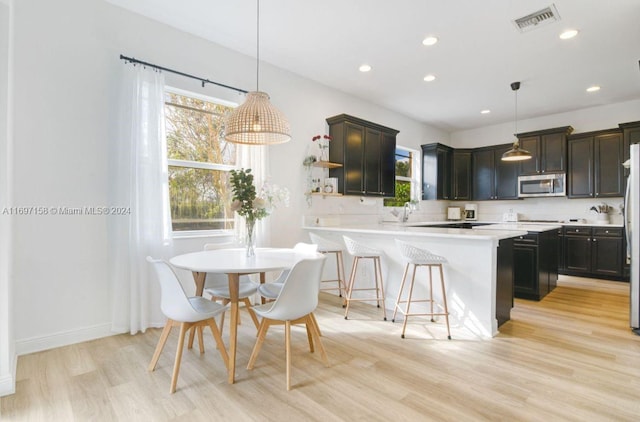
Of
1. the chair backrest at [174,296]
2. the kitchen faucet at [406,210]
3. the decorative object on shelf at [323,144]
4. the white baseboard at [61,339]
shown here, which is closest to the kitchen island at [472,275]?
the decorative object on shelf at [323,144]

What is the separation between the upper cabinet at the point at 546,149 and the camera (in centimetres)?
566

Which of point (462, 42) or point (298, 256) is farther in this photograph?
point (462, 42)

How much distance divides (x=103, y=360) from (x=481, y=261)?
3.23 m

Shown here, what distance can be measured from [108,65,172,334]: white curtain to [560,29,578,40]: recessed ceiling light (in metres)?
4.13

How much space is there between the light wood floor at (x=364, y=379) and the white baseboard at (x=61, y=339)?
0.09 m

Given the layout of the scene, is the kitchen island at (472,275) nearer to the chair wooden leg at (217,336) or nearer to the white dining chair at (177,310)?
the chair wooden leg at (217,336)

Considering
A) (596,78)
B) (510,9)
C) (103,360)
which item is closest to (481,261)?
(510,9)

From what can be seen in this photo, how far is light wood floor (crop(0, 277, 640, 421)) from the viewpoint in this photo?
1.82 meters

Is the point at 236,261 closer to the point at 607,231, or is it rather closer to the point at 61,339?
the point at 61,339

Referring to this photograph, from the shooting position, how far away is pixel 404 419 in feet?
5.74

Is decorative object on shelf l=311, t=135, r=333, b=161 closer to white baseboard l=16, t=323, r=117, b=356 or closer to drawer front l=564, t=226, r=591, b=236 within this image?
white baseboard l=16, t=323, r=117, b=356

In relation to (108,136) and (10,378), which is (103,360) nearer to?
(10,378)

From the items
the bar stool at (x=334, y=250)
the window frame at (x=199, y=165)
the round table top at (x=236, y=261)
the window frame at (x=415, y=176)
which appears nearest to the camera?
the round table top at (x=236, y=261)

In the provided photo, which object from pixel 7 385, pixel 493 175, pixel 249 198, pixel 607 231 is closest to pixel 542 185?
pixel 493 175
